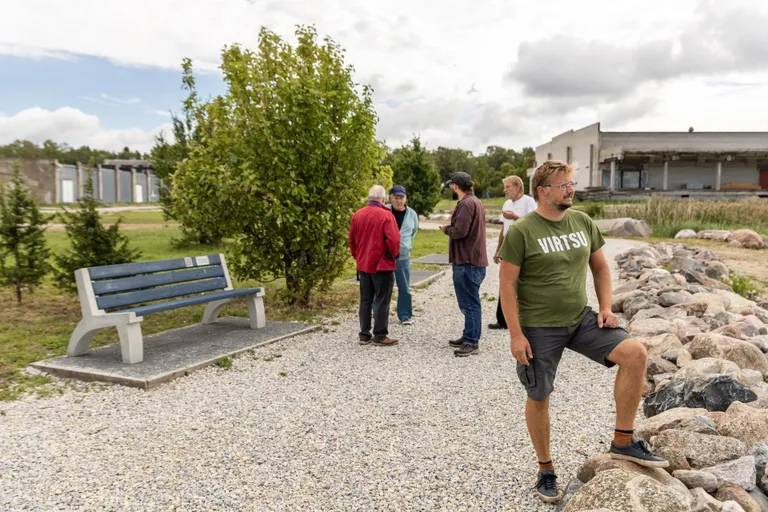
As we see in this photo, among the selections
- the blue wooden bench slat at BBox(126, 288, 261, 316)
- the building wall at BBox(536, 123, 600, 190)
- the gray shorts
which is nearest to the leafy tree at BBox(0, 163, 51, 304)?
the blue wooden bench slat at BBox(126, 288, 261, 316)

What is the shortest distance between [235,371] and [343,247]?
3.28 m

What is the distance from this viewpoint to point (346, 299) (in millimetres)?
9695

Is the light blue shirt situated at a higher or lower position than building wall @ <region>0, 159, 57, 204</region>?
lower

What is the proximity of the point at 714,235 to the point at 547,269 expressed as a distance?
67.2ft

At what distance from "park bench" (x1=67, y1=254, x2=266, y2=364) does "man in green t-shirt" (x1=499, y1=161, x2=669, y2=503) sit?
4023mm

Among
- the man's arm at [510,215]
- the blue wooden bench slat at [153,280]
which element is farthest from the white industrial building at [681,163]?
the blue wooden bench slat at [153,280]

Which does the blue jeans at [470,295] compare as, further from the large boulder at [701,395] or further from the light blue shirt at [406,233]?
the large boulder at [701,395]

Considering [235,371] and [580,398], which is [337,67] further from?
[580,398]

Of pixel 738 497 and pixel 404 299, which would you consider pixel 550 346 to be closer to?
pixel 738 497

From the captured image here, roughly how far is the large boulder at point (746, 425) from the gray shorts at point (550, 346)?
122cm

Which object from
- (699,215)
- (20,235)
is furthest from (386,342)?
(699,215)

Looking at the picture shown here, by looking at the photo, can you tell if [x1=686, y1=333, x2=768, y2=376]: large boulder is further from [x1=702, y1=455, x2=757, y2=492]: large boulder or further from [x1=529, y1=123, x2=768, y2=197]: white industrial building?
[x1=529, y1=123, x2=768, y2=197]: white industrial building

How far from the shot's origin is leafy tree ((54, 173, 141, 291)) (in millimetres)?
8398

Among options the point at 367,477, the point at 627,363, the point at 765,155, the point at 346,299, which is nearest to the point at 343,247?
the point at 346,299
